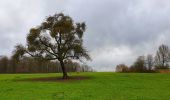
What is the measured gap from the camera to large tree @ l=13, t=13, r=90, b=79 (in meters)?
60.9

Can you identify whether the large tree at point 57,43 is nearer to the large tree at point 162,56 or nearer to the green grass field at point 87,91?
the green grass field at point 87,91

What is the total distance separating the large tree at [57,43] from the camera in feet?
200

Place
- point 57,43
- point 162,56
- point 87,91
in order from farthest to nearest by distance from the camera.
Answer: point 162,56
point 57,43
point 87,91

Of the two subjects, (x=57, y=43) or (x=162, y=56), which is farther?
(x=162, y=56)

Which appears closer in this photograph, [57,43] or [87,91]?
[87,91]

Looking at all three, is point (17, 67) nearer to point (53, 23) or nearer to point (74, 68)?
point (74, 68)

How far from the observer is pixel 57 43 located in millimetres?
61562

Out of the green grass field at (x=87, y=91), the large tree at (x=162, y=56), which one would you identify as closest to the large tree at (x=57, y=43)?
the green grass field at (x=87, y=91)

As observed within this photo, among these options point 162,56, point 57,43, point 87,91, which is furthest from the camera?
point 162,56

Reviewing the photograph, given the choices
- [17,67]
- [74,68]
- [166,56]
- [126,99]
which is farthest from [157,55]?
[126,99]

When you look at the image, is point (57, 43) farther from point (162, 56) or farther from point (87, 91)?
point (162, 56)

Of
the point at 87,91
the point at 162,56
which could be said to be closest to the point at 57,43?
the point at 87,91

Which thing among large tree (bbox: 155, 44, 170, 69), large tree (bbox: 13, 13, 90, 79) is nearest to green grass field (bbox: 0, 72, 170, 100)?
large tree (bbox: 13, 13, 90, 79)

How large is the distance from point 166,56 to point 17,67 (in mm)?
70505
